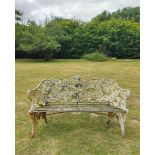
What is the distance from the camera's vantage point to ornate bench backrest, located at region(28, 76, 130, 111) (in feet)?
15.8

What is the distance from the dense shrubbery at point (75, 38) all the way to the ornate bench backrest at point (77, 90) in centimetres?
1697

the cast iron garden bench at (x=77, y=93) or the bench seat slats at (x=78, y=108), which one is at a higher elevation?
the cast iron garden bench at (x=77, y=93)

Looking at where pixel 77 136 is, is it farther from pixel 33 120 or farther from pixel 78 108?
pixel 33 120

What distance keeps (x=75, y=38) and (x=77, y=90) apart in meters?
20.4

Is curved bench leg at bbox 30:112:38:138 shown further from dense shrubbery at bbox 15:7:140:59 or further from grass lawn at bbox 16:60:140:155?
dense shrubbery at bbox 15:7:140:59

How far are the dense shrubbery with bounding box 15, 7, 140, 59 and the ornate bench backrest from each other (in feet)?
55.7

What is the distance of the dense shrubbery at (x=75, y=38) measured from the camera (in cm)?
2222

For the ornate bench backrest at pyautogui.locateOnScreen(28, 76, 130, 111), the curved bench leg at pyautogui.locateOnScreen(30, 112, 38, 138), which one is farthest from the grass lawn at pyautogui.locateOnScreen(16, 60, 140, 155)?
the ornate bench backrest at pyautogui.locateOnScreen(28, 76, 130, 111)

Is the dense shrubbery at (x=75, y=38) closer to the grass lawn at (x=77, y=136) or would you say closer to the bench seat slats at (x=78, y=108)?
the grass lawn at (x=77, y=136)

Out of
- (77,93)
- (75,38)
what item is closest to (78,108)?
(77,93)

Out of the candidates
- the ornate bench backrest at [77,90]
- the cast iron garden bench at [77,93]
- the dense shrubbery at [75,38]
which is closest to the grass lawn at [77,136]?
the cast iron garden bench at [77,93]

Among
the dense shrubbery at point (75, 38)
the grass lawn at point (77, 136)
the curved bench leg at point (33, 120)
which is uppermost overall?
the dense shrubbery at point (75, 38)

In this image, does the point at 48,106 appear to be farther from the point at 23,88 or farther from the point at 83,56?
the point at 83,56
